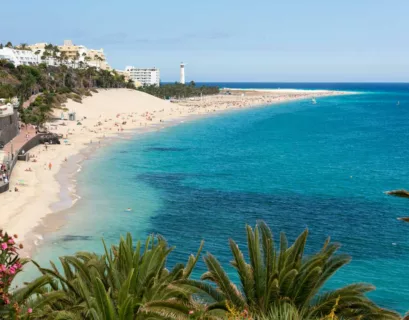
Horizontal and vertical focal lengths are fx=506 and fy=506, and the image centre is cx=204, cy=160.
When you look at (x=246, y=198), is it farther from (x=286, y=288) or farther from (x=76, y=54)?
(x=76, y=54)

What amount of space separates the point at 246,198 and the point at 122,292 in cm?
3258

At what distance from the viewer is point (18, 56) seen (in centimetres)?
12862

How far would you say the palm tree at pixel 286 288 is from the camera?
12250 mm

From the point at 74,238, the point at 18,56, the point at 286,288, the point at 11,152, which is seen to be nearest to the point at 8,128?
the point at 11,152

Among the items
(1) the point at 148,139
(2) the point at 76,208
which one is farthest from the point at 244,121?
(2) the point at 76,208

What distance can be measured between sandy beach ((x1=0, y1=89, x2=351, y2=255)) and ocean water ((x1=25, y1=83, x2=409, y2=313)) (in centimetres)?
266

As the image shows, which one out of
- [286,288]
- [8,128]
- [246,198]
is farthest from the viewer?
[8,128]

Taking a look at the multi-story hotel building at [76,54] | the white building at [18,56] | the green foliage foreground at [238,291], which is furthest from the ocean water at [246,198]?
the multi-story hotel building at [76,54]

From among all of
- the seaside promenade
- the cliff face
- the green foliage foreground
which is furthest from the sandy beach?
the green foliage foreground

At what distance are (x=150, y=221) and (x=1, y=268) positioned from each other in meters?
26.7

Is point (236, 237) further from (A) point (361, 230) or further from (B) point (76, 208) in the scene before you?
(B) point (76, 208)

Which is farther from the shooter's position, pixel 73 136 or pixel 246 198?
pixel 73 136

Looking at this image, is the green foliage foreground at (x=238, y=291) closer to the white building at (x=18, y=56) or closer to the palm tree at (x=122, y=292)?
the palm tree at (x=122, y=292)

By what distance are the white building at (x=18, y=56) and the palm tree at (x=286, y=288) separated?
381ft
